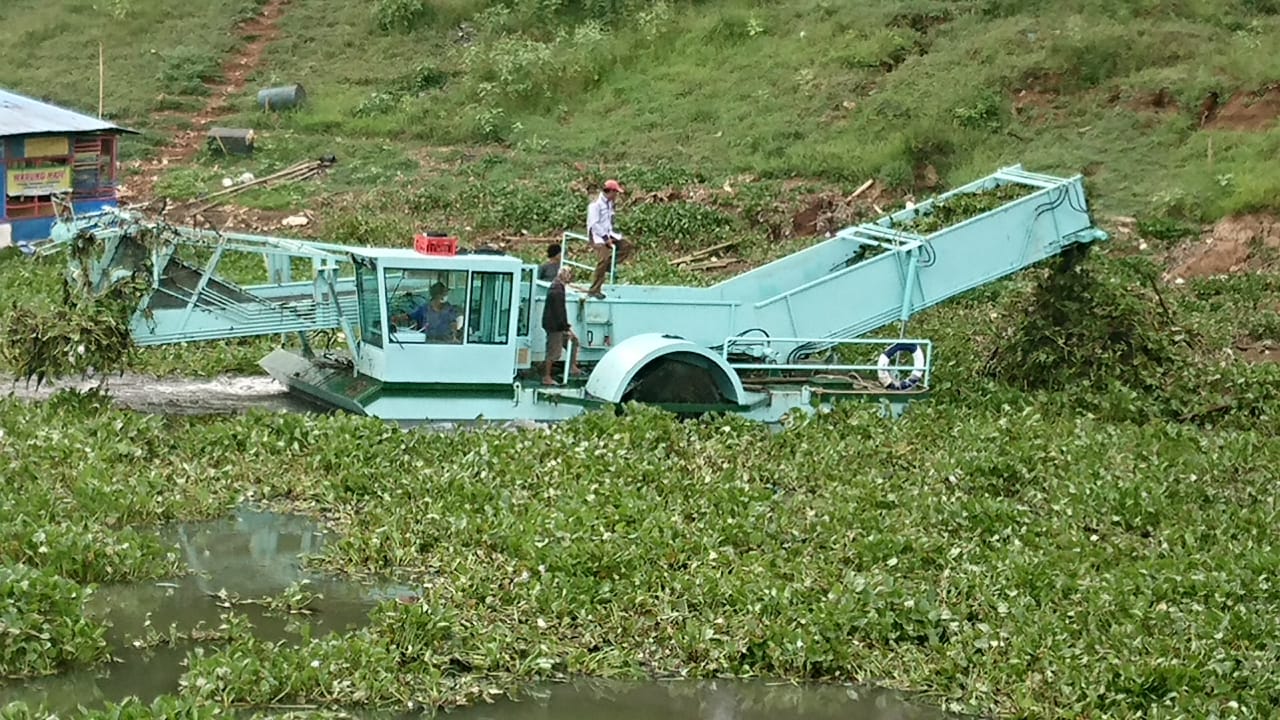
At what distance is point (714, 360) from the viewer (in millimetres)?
16109

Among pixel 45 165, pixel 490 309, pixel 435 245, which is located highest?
pixel 45 165

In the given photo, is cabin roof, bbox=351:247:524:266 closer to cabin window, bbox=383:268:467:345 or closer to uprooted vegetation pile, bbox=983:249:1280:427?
cabin window, bbox=383:268:467:345

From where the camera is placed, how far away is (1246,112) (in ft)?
89.2

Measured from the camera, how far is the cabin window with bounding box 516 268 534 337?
16.1 meters

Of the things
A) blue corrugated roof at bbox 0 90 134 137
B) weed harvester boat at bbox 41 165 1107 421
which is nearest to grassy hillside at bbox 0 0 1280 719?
weed harvester boat at bbox 41 165 1107 421

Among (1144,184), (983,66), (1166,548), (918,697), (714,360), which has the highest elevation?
(983,66)

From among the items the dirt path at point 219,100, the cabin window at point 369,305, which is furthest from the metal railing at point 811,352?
the dirt path at point 219,100

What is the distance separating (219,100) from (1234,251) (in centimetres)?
2252

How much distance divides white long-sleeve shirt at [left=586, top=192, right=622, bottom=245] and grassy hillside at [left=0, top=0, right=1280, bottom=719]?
2598 millimetres

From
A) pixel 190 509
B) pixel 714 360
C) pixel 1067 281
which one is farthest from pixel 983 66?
pixel 190 509

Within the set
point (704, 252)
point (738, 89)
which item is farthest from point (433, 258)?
point (738, 89)

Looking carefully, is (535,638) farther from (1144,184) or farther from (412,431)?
(1144,184)

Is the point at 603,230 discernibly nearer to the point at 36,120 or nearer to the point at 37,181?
the point at 37,181

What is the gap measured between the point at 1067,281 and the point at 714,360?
158 inches
